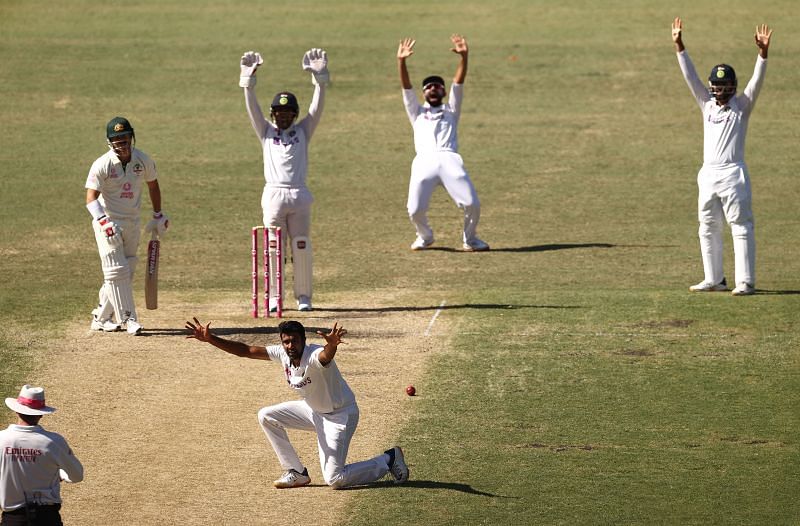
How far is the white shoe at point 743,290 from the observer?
1811cm

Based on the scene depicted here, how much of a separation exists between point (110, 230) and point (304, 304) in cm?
260

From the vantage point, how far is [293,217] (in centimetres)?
1761

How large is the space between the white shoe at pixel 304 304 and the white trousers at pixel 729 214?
15.1ft

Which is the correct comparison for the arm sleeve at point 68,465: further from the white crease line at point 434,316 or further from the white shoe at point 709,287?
the white shoe at point 709,287

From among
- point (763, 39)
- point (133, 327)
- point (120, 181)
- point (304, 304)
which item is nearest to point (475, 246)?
point (304, 304)

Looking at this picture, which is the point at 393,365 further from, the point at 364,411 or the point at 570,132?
the point at 570,132

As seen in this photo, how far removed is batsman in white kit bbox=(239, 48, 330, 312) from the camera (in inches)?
684

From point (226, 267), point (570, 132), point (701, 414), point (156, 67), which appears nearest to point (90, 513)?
point (701, 414)

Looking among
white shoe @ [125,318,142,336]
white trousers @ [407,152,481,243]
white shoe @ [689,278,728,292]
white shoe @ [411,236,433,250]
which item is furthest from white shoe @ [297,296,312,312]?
white shoe @ [689,278,728,292]

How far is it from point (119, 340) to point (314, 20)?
17.4 meters

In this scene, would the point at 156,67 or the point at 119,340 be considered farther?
the point at 156,67

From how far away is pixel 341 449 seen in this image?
1216 cm

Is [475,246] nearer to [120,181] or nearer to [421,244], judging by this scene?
[421,244]

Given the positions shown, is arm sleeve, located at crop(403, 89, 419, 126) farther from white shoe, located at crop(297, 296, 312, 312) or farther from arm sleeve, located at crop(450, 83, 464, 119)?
white shoe, located at crop(297, 296, 312, 312)
